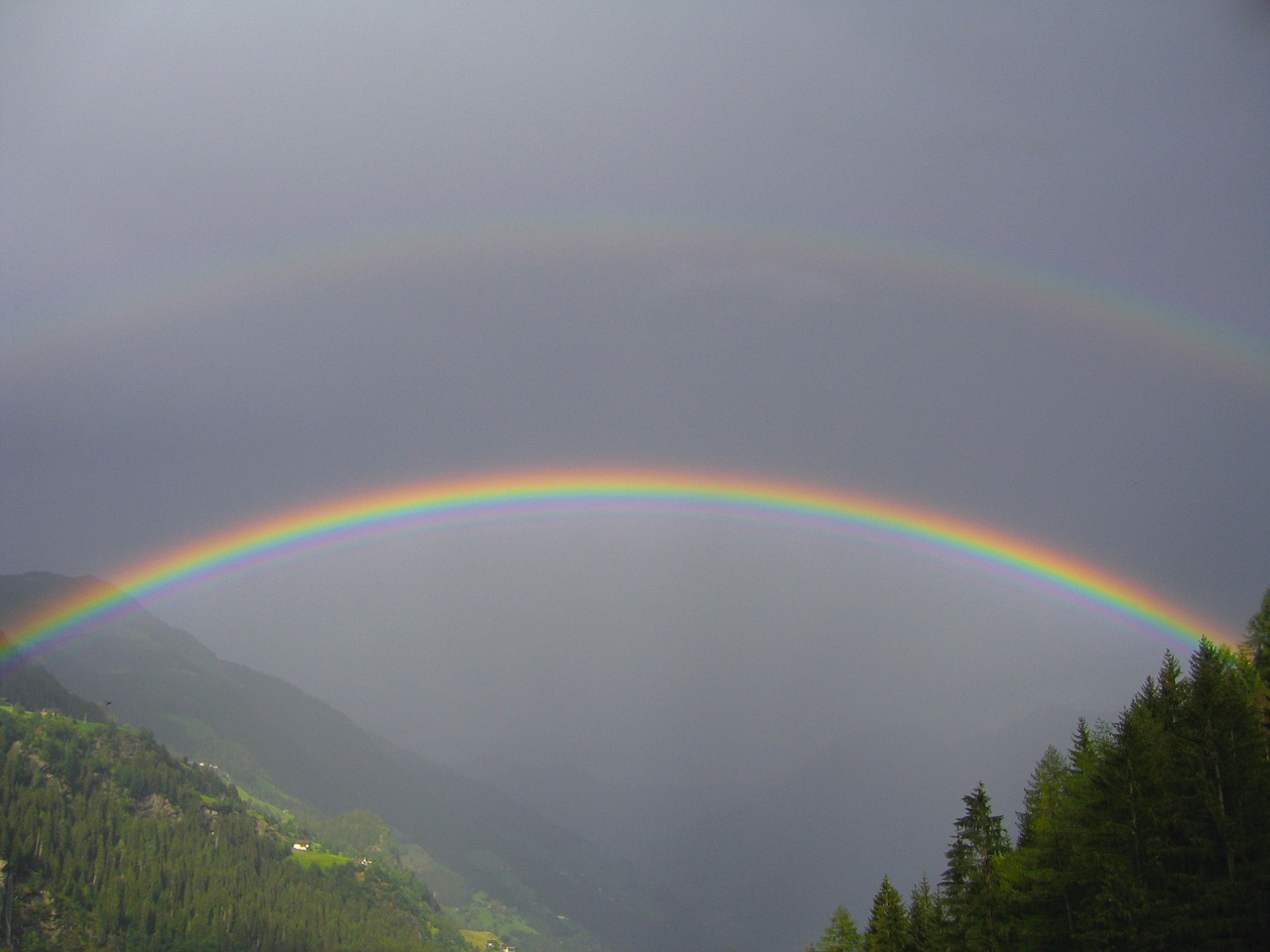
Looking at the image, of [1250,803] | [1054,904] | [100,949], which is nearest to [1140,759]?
[1250,803]

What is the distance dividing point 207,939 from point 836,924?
17267 cm

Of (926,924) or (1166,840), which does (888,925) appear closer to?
(926,924)

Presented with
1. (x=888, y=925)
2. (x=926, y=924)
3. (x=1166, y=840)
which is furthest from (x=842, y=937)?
(x=1166, y=840)

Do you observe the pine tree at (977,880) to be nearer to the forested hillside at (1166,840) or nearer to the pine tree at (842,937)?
the forested hillside at (1166,840)

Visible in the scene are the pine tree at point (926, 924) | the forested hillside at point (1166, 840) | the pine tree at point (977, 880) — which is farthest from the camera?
the pine tree at point (926, 924)

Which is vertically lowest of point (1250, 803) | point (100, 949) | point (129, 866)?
point (100, 949)

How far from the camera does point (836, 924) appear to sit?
61156 millimetres

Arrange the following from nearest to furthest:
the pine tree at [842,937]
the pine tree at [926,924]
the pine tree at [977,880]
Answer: the pine tree at [977,880]
the pine tree at [926,924]
the pine tree at [842,937]

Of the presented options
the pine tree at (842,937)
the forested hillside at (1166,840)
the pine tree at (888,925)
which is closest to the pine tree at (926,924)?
the pine tree at (888,925)

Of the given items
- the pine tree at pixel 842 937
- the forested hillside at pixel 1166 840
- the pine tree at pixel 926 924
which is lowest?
the pine tree at pixel 842 937

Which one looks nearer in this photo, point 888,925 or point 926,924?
point 926,924

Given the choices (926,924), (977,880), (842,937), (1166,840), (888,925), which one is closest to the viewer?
(1166,840)

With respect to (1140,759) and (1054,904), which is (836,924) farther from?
(1140,759)

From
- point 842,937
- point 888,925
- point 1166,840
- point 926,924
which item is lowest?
point 842,937
